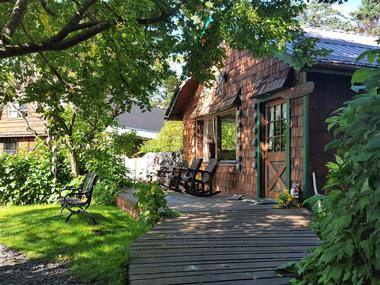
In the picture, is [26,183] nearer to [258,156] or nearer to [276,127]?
[258,156]

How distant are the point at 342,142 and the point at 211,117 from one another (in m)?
9.91

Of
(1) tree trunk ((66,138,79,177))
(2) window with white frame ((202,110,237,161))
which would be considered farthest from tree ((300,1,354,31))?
(1) tree trunk ((66,138,79,177))

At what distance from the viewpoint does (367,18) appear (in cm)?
3262

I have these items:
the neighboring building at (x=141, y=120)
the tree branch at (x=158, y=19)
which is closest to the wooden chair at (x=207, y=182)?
the tree branch at (x=158, y=19)

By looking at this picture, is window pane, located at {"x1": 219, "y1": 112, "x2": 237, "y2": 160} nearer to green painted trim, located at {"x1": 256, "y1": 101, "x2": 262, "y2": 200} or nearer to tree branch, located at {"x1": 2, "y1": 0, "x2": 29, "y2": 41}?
green painted trim, located at {"x1": 256, "y1": 101, "x2": 262, "y2": 200}

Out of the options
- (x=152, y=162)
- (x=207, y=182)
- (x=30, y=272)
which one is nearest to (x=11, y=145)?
(x=152, y=162)

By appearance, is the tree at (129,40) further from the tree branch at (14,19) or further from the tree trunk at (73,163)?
the tree trunk at (73,163)

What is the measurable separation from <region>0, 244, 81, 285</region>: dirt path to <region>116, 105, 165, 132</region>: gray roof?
2212 cm

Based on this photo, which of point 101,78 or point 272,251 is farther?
point 101,78

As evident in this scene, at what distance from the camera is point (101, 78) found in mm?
6414

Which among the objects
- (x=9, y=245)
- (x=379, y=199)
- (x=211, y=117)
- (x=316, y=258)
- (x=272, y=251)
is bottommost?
(x=9, y=245)

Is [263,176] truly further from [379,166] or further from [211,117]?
[379,166]

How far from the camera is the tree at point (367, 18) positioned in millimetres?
30913

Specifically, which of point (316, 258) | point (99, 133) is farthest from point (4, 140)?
point (316, 258)
